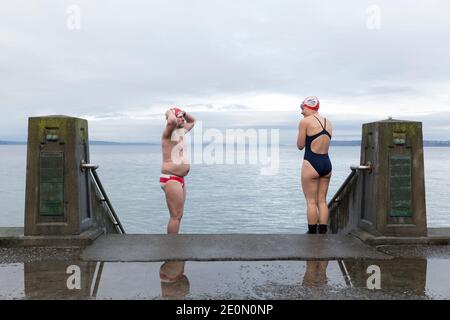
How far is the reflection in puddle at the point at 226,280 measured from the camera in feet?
14.9

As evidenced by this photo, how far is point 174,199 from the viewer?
25.2 feet

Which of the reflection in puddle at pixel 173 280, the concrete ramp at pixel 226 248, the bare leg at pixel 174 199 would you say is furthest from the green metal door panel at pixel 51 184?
the reflection in puddle at pixel 173 280

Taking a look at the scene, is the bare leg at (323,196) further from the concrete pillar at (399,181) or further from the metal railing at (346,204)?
the concrete pillar at (399,181)

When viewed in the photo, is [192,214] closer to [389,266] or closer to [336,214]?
[336,214]

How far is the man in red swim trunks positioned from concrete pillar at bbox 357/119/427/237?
2839 mm

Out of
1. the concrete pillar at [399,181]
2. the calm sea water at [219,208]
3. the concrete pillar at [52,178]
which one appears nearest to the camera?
the concrete pillar at [52,178]

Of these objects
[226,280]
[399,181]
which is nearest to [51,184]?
[226,280]

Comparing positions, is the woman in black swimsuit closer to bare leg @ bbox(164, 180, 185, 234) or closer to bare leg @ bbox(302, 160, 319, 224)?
bare leg @ bbox(302, 160, 319, 224)

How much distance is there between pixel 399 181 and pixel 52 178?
4.63 m

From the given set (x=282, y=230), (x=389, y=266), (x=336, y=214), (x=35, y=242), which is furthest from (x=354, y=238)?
(x=282, y=230)

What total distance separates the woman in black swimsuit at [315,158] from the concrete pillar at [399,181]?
963 millimetres

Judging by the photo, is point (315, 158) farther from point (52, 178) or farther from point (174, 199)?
point (52, 178)
